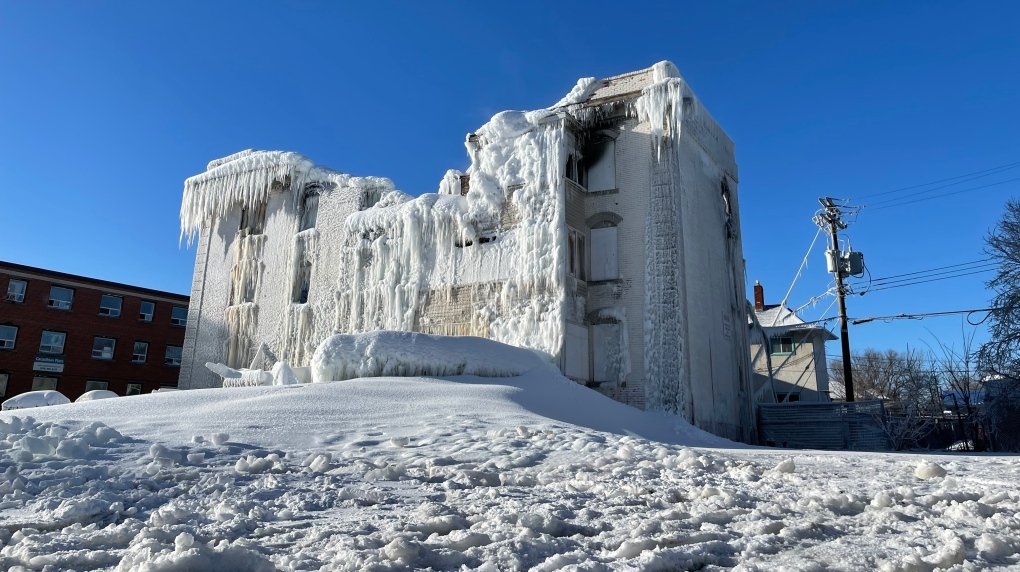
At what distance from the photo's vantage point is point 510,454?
7.38 metres

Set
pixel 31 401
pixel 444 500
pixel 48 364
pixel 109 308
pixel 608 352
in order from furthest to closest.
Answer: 1. pixel 109 308
2. pixel 48 364
3. pixel 608 352
4. pixel 31 401
5. pixel 444 500

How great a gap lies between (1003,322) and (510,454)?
1995 cm

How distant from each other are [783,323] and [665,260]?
663 inches

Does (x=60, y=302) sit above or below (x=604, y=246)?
below

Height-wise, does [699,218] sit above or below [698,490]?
above

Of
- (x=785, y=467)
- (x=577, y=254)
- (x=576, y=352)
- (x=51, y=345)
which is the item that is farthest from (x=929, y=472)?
(x=51, y=345)

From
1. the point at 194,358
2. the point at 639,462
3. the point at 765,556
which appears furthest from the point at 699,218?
the point at 194,358

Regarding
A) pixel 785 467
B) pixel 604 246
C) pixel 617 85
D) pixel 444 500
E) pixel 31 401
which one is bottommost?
pixel 444 500

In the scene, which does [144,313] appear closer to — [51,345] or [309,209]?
[51,345]

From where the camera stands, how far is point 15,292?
31953 mm

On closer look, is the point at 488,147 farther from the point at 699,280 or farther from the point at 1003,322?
the point at 1003,322

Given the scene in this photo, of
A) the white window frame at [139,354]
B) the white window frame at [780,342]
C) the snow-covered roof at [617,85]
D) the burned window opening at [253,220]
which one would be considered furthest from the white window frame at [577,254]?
the white window frame at [139,354]

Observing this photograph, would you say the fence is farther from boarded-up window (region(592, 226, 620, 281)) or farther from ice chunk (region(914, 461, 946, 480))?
ice chunk (region(914, 461, 946, 480))

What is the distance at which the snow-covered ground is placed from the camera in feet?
12.1
